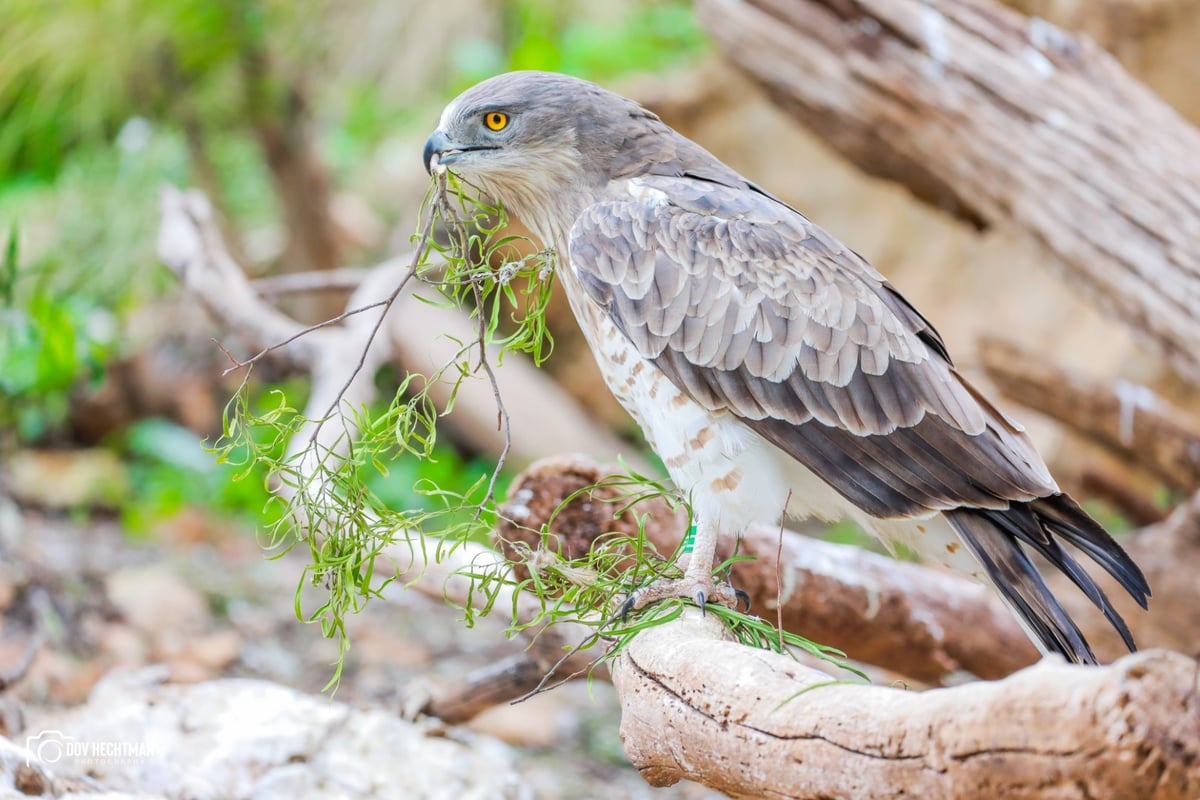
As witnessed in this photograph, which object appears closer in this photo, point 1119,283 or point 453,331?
point 1119,283

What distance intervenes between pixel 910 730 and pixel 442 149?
2417 millimetres

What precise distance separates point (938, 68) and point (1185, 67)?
4.31m

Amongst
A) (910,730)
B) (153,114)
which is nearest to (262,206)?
(153,114)

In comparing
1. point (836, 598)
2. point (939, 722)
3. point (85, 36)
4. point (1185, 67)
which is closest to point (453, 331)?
point (85, 36)

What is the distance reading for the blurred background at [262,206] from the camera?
25.9ft

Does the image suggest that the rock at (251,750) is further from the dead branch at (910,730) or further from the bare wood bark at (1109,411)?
the bare wood bark at (1109,411)

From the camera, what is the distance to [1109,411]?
5.98 metres

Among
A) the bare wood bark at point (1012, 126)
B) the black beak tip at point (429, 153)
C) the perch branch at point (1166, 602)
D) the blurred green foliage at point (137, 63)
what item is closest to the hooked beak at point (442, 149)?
the black beak tip at point (429, 153)

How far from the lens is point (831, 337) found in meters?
3.32

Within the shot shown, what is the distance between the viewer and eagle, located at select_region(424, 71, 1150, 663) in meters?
3.15

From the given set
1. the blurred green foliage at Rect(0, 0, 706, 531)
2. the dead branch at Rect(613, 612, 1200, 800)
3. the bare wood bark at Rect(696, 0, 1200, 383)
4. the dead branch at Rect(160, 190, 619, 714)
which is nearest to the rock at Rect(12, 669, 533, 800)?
the dead branch at Rect(160, 190, 619, 714)

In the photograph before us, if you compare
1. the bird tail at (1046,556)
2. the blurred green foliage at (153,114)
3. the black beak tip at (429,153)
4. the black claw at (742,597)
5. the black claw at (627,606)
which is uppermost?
the black beak tip at (429,153)

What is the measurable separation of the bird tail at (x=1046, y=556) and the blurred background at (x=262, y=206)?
4.04 metres

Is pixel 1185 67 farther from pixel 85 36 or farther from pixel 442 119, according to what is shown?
pixel 85 36
